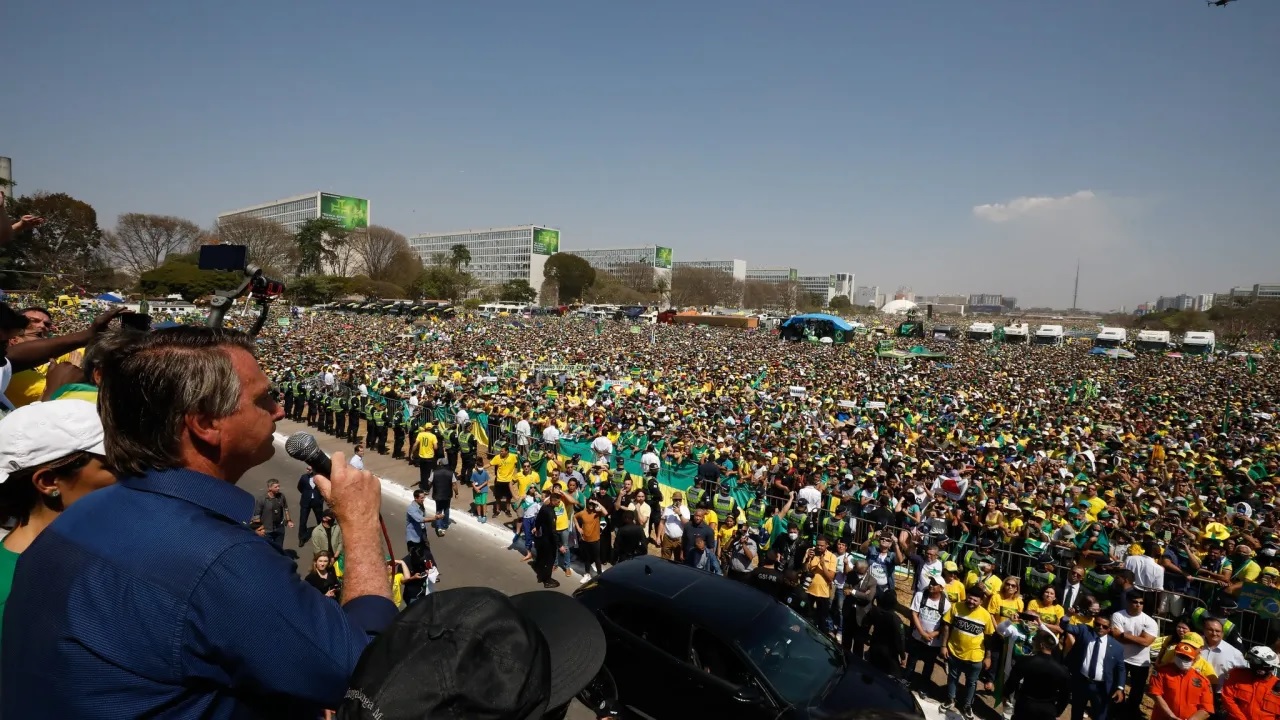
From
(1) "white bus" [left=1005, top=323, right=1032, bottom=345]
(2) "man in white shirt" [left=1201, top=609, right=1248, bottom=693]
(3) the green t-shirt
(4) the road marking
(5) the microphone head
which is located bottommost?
(4) the road marking

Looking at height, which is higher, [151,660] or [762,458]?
[151,660]

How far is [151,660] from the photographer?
3.21ft

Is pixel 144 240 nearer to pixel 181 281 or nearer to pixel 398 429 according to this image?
pixel 181 281

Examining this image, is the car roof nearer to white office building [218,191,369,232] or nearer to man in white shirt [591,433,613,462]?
man in white shirt [591,433,613,462]

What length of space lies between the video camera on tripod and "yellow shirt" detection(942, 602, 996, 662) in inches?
267

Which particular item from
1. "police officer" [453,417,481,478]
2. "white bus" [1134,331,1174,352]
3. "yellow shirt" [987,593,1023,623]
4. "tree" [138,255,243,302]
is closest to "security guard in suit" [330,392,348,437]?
"police officer" [453,417,481,478]

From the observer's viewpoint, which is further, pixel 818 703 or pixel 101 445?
pixel 818 703

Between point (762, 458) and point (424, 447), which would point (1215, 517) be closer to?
point (762, 458)

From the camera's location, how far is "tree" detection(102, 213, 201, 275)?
6581cm

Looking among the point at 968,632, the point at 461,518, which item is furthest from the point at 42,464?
the point at 461,518

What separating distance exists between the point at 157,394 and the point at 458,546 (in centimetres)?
918

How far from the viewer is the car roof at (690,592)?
204 inches

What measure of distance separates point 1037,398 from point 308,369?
26.2 m

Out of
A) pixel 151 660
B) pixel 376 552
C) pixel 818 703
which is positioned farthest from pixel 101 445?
pixel 818 703
